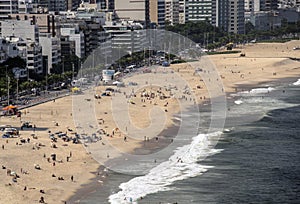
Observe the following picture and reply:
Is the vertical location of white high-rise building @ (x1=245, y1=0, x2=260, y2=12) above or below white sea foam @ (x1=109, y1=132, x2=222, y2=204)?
above

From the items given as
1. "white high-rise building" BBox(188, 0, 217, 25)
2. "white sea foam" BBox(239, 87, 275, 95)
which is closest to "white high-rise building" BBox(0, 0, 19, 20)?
"white sea foam" BBox(239, 87, 275, 95)

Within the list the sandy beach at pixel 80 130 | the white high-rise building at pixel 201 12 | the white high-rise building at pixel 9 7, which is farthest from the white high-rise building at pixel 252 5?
the white high-rise building at pixel 9 7

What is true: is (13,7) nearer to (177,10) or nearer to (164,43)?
(164,43)

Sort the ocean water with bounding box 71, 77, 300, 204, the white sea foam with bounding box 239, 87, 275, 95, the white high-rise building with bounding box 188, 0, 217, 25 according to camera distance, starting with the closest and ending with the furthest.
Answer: the ocean water with bounding box 71, 77, 300, 204
the white sea foam with bounding box 239, 87, 275, 95
the white high-rise building with bounding box 188, 0, 217, 25

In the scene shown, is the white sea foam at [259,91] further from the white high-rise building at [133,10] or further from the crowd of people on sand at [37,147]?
the white high-rise building at [133,10]

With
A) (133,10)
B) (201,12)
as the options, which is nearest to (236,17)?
(201,12)

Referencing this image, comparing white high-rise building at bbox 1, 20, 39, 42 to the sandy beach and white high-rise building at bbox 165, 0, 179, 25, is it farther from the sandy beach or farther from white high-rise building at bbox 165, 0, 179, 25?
white high-rise building at bbox 165, 0, 179, 25

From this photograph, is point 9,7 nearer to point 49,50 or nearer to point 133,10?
point 49,50
